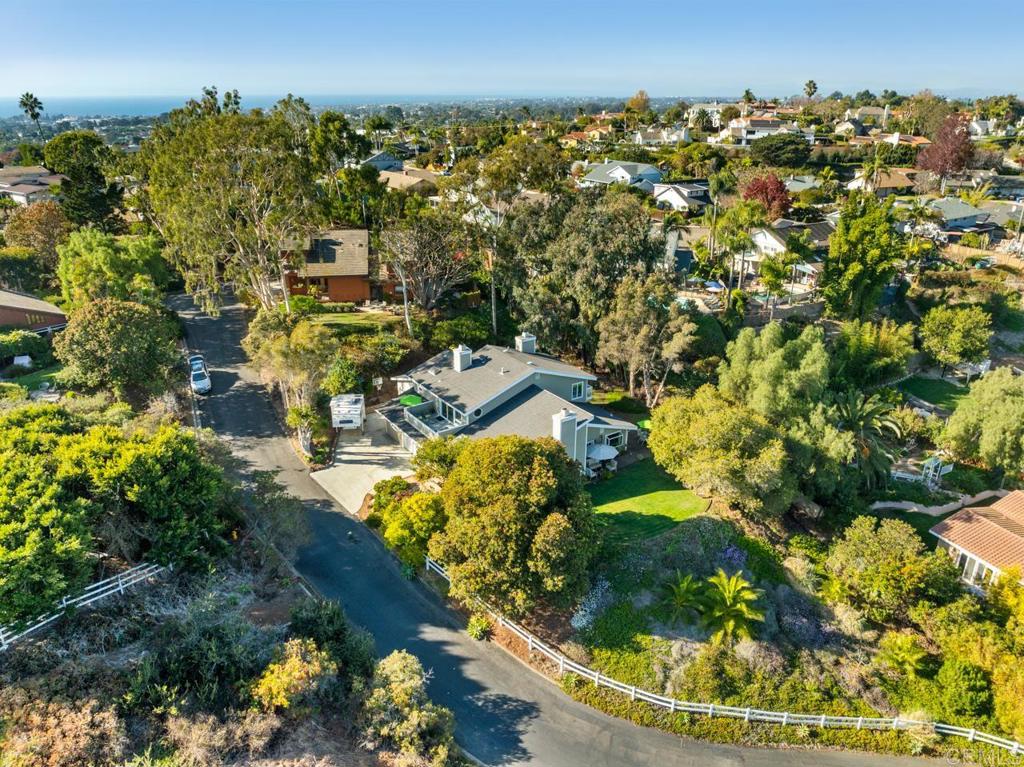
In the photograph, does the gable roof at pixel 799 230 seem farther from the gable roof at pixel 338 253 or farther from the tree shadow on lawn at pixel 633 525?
the tree shadow on lawn at pixel 633 525

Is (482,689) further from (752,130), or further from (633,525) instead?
(752,130)

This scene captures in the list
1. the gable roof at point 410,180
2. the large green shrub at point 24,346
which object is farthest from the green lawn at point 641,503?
the gable roof at point 410,180

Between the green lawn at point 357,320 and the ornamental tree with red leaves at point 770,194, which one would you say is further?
the ornamental tree with red leaves at point 770,194

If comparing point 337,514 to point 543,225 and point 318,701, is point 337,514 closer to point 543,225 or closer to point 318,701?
point 318,701

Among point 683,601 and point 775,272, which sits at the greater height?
point 775,272

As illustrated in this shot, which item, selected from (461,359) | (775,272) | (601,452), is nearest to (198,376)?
(461,359)

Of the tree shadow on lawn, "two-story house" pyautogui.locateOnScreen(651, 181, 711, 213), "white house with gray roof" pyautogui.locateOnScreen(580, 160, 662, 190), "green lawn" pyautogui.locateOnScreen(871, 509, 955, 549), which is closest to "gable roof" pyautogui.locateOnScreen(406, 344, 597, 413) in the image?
the tree shadow on lawn
